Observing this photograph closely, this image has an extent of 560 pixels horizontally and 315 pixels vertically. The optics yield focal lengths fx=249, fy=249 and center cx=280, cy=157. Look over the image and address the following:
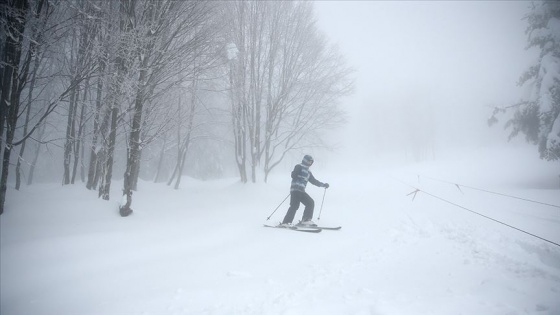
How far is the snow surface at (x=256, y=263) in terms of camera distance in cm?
353

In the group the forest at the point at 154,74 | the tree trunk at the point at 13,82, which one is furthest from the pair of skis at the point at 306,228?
the tree trunk at the point at 13,82

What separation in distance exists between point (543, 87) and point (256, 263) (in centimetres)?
A: 1540

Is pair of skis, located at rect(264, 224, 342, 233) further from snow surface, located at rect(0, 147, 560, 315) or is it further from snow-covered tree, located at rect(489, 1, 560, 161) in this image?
snow-covered tree, located at rect(489, 1, 560, 161)

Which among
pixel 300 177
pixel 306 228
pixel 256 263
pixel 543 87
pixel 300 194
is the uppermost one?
pixel 543 87

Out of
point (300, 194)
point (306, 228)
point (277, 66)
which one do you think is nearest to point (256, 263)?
point (306, 228)

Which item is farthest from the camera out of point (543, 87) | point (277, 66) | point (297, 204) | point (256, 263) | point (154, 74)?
point (277, 66)

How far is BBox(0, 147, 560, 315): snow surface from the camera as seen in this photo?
11.6ft

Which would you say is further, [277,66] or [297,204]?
[277,66]

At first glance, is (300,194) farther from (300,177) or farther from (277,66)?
(277,66)

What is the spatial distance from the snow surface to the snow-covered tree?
4968 mm

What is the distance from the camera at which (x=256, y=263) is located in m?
4.99

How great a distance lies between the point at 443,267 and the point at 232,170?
2988 cm

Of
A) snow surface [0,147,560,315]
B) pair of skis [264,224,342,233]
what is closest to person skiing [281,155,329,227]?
pair of skis [264,224,342,233]

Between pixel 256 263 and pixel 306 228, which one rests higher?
pixel 306 228
